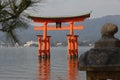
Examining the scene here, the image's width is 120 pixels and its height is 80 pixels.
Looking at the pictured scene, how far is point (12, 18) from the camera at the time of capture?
16.6 ft

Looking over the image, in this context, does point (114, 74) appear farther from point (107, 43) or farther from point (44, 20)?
point (44, 20)

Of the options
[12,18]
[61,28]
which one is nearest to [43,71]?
[61,28]

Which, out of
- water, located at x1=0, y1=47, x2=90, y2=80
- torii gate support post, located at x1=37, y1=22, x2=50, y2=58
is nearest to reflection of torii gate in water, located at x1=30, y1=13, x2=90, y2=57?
torii gate support post, located at x1=37, y1=22, x2=50, y2=58

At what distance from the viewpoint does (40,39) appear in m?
46.9

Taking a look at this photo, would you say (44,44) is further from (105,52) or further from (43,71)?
(105,52)

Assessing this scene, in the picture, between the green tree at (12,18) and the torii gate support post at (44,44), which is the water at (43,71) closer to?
the torii gate support post at (44,44)

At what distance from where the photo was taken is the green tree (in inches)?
192

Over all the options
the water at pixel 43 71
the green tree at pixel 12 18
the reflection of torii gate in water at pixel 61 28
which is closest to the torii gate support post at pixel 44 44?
the reflection of torii gate in water at pixel 61 28

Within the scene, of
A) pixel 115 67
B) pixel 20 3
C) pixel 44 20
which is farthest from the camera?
pixel 44 20

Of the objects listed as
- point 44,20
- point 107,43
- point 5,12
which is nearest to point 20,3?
point 5,12

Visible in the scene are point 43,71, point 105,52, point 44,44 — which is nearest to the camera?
point 105,52

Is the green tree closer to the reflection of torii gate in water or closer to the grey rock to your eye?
the grey rock

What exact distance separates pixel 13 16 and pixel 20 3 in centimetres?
27

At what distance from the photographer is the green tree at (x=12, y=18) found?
16.0ft
